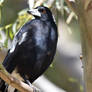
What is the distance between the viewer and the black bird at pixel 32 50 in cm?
183

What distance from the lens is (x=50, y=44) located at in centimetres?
187

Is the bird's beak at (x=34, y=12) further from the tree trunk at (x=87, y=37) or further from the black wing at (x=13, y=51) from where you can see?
the tree trunk at (x=87, y=37)

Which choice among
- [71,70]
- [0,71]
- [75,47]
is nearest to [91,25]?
[0,71]

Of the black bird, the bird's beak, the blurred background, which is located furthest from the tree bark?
the blurred background

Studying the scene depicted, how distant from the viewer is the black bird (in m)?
1.83

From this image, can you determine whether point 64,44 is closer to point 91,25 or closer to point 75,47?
point 75,47

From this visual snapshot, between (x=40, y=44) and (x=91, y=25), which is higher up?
(x=91, y=25)

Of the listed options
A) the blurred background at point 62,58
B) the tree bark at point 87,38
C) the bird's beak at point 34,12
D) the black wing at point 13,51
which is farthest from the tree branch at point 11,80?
the blurred background at point 62,58

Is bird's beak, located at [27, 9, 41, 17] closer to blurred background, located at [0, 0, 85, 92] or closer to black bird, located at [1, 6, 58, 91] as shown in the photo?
black bird, located at [1, 6, 58, 91]

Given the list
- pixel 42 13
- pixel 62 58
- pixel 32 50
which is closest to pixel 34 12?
pixel 42 13

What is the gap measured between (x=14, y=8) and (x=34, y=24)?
119 cm

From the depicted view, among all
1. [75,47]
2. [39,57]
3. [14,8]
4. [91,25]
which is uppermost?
[91,25]

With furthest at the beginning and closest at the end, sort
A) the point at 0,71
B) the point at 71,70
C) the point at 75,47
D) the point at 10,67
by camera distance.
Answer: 1. the point at 75,47
2. the point at 71,70
3. the point at 10,67
4. the point at 0,71

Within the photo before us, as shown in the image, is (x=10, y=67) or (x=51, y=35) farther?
(x=51, y=35)
